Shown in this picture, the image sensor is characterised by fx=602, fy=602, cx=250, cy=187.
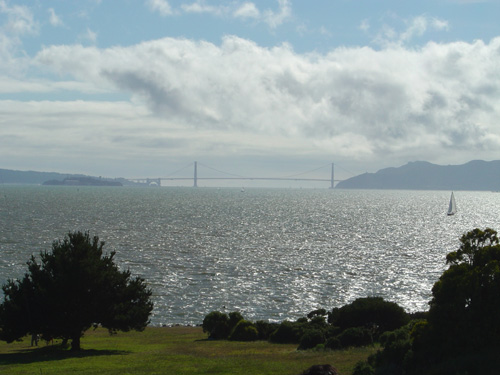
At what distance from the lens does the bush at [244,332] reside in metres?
38.5

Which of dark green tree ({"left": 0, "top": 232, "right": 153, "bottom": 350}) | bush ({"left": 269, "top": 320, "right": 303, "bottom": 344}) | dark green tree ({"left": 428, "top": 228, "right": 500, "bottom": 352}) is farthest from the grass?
dark green tree ({"left": 428, "top": 228, "right": 500, "bottom": 352})

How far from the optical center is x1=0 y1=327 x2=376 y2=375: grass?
26.1 meters

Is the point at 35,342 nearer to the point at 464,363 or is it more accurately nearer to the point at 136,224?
the point at 464,363

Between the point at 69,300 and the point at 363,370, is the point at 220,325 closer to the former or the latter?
the point at 69,300

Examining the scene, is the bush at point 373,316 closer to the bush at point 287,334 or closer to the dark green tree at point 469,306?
the bush at point 287,334

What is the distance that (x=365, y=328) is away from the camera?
107 feet

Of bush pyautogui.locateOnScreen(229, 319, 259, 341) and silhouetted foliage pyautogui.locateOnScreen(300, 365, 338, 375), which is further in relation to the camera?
bush pyautogui.locateOnScreen(229, 319, 259, 341)

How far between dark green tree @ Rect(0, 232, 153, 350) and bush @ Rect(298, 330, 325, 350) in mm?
9753

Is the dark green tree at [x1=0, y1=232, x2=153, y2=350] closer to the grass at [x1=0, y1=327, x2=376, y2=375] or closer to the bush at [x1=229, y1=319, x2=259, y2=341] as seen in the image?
the grass at [x1=0, y1=327, x2=376, y2=375]

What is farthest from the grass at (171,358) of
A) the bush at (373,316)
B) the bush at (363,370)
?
the bush at (373,316)

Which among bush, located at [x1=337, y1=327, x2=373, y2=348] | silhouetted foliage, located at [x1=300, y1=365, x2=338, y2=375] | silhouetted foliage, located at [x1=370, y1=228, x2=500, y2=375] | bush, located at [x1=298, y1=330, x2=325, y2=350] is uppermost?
silhouetted foliage, located at [x1=370, y1=228, x2=500, y2=375]

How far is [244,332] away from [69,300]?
1129 cm

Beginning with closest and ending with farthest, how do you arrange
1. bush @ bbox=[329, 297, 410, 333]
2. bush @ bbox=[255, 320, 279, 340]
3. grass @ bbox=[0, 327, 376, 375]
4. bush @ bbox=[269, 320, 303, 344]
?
grass @ bbox=[0, 327, 376, 375], bush @ bbox=[329, 297, 410, 333], bush @ bbox=[269, 320, 303, 344], bush @ bbox=[255, 320, 279, 340]

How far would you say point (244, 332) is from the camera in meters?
38.7
